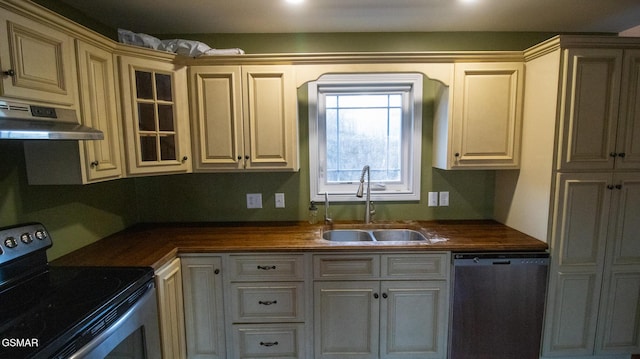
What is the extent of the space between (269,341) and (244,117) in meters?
1.46

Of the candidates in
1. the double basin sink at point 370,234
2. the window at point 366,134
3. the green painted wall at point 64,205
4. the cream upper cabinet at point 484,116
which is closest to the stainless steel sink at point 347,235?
the double basin sink at point 370,234

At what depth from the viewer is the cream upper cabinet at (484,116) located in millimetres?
1991

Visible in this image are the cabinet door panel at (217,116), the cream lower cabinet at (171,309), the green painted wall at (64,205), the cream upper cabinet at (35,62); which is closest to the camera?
the cream upper cabinet at (35,62)

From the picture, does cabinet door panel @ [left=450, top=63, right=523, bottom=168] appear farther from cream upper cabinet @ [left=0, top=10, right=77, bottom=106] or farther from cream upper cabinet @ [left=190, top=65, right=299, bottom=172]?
cream upper cabinet @ [left=0, top=10, right=77, bottom=106]

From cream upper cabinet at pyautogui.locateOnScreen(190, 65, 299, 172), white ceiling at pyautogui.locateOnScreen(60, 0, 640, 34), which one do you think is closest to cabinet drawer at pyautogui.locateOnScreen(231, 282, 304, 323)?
cream upper cabinet at pyautogui.locateOnScreen(190, 65, 299, 172)

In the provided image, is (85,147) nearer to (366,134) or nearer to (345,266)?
(345,266)

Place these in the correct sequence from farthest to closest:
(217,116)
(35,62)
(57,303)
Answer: (217,116) → (35,62) → (57,303)

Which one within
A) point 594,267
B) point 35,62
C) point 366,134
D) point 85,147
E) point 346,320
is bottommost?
point 346,320

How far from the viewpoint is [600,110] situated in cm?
171

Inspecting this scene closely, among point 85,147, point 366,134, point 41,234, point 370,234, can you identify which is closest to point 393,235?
point 370,234

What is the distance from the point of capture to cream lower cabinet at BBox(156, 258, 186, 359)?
163 centimetres

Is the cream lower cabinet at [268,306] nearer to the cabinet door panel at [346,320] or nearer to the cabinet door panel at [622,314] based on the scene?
the cabinet door panel at [346,320]

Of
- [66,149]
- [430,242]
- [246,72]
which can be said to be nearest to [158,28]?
[246,72]

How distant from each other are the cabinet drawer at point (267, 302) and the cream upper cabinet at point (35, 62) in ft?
4.43
